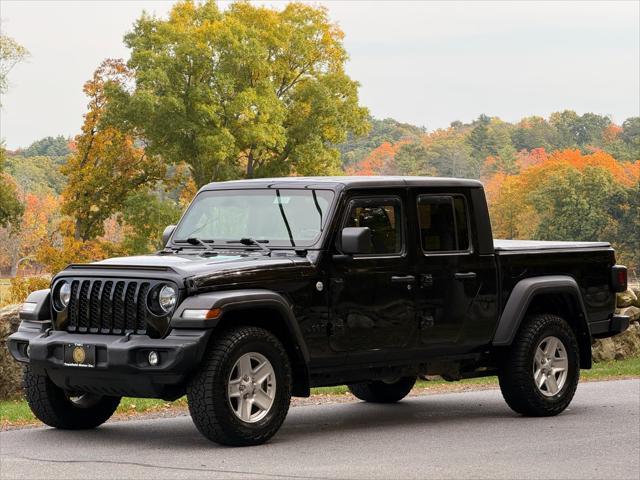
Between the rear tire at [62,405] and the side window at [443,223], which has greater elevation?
the side window at [443,223]

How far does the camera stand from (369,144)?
155500 millimetres

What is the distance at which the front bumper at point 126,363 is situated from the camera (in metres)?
9.23

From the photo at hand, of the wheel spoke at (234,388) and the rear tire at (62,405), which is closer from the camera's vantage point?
the wheel spoke at (234,388)

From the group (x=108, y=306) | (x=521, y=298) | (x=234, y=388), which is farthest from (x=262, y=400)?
(x=521, y=298)

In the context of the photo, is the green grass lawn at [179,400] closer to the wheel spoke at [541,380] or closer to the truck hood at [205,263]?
the truck hood at [205,263]

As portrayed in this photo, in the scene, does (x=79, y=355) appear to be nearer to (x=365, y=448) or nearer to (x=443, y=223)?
(x=365, y=448)

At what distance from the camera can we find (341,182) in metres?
10.6

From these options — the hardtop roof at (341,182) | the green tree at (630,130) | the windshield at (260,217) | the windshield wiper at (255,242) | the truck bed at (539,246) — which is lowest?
the truck bed at (539,246)

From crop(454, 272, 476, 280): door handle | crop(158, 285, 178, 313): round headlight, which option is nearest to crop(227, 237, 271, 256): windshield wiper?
crop(158, 285, 178, 313): round headlight

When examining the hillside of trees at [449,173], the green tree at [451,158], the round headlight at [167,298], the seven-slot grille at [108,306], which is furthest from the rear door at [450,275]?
the green tree at [451,158]

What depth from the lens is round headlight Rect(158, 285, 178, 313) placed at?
9.39 meters

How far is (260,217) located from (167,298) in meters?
1.59

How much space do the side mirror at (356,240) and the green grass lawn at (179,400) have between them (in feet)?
11.4

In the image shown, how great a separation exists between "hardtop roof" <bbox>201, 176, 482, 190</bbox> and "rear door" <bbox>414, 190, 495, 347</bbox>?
0.11 m
